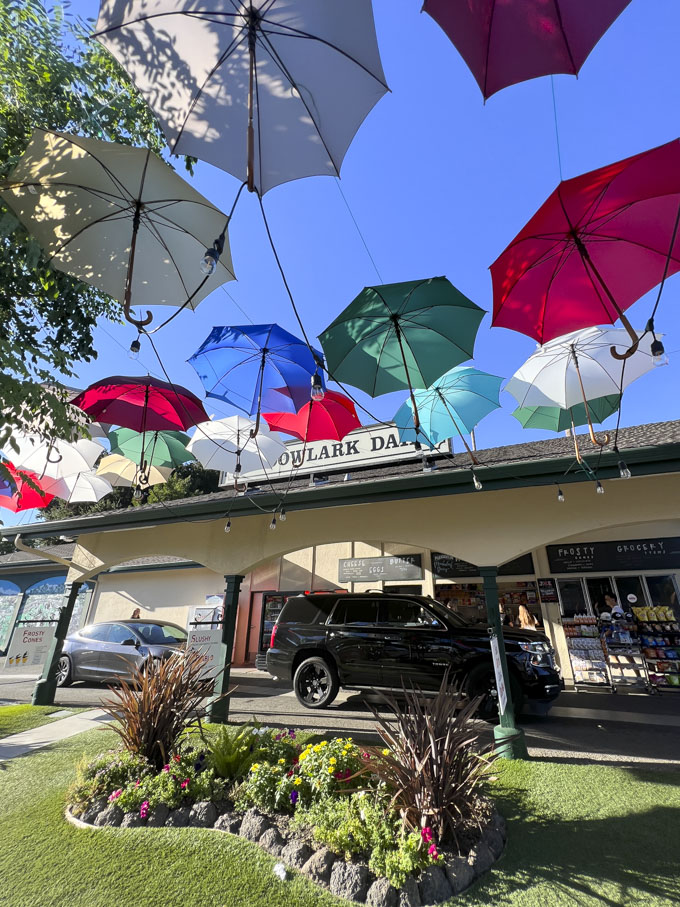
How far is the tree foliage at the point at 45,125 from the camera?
4270mm

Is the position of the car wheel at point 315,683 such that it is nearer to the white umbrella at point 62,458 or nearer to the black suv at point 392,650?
the black suv at point 392,650

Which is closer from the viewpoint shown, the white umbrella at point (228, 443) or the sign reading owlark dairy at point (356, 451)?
the white umbrella at point (228, 443)

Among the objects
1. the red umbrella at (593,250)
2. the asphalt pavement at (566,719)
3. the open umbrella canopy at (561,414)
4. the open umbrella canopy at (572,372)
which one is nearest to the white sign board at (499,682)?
the asphalt pavement at (566,719)

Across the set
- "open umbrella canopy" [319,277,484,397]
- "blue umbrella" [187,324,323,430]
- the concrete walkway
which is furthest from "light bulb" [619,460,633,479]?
the concrete walkway

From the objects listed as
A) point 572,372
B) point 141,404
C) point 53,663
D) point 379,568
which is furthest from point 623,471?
point 53,663

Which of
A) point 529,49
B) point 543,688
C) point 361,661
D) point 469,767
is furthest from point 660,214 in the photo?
point 361,661

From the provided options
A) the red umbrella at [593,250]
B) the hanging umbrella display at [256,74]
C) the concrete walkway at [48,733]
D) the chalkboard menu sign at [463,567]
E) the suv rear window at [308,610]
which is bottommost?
the concrete walkway at [48,733]

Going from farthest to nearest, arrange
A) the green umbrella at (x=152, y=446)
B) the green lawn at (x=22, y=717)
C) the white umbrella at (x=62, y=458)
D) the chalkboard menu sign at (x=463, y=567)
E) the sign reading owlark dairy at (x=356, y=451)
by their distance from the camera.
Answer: the sign reading owlark dairy at (x=356, y=451) → the chalkboard menu sign at (x=463, y=567) → the white umbrella at (x=62, y=458) → the green umbrella at (x=152, y=446) → the green lawn at (x=22, y=717)

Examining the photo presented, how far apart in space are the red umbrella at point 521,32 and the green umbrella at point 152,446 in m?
7.89

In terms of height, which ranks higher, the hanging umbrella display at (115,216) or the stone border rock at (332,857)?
the hanging umbrella display at (115,216)

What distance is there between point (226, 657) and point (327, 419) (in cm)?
458

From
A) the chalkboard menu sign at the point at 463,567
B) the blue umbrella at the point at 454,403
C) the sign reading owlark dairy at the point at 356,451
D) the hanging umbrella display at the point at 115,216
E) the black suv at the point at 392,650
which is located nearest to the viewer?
the hanging umbrella display at the point at 115,216

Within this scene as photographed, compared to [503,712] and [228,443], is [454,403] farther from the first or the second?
[228,443]

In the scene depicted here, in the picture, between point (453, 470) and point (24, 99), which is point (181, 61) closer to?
point (24, 99)
